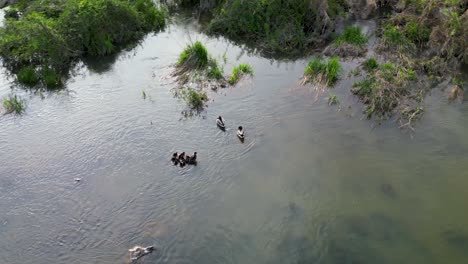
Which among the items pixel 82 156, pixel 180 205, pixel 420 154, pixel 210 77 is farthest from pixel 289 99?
pixel 82 156

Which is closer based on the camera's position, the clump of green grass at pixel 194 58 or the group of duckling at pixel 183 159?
the group of duckling at pixel 183 159

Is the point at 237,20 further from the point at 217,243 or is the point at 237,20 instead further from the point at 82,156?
the point at 217,243

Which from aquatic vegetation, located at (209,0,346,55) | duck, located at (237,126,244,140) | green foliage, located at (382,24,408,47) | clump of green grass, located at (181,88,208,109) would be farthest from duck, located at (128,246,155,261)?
green foliage, located at (382,24,408,47)

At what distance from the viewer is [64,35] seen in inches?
585

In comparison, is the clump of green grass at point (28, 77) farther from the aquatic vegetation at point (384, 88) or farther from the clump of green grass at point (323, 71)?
the aquatic vegetation at point (384, 88)

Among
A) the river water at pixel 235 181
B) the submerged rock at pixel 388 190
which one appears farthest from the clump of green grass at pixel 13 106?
the submerged rock at pixel 388 190

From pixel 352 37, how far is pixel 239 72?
3980 millimetres

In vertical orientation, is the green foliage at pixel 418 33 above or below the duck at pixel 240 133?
above

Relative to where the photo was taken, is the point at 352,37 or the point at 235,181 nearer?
the point at 235,181

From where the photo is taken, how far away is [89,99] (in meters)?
13.0

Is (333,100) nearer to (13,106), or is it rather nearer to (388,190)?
(388,190)

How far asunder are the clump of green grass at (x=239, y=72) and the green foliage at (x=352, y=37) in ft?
10.1

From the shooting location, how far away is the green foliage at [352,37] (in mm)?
14117

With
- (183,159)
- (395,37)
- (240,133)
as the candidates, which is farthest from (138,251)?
(395,37)
